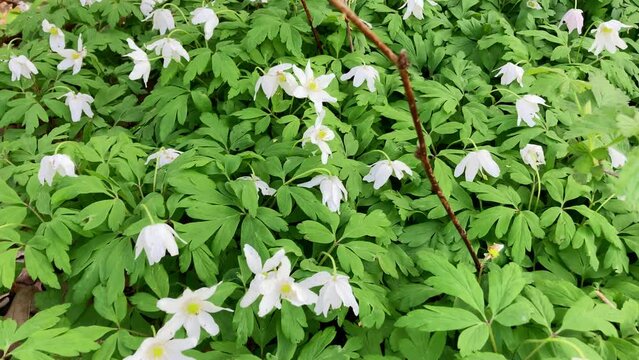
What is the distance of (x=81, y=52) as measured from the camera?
3.21m

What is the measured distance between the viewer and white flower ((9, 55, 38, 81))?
3.02 metres

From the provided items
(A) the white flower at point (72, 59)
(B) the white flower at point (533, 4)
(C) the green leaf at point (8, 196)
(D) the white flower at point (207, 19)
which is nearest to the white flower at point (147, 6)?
(A) the white flower at point (72, 59)

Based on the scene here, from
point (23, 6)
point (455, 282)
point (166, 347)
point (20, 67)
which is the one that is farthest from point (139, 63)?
point (23, 6)

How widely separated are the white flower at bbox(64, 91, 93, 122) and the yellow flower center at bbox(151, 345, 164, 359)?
179 centimetres

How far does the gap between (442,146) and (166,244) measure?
Answer: 5.42ft

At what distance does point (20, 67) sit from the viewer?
3.04 metres

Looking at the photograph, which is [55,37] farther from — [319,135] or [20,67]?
[319,135]

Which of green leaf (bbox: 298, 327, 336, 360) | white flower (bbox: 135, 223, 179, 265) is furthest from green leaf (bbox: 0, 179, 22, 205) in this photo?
green leaf (bbox: 298, 327, 336, 360)

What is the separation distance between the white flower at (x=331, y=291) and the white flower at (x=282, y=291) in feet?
0.11

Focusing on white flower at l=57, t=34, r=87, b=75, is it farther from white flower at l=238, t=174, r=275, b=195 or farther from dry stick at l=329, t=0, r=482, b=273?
dry stick at l=329, t=0, r=482, b=273

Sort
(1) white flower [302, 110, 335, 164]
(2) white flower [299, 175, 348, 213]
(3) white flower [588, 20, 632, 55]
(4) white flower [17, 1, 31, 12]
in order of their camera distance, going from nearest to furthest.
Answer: (2) white flower [299, 175, 348, 213] → (1) white flower [302, 110, 335, 164] → (3) white flower [588, 20, 632, 55] → (4) white flower [17, 1, 31, 12]

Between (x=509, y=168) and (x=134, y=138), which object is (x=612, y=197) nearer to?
(x=509, y=168)

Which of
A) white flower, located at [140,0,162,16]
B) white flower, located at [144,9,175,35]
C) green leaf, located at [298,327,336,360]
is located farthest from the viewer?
white flower, located at [140,0,162,16]

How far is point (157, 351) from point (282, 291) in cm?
47
